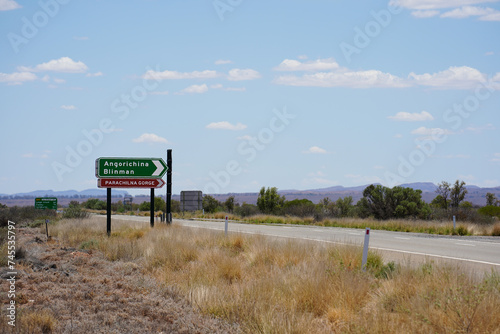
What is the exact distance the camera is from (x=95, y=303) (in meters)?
8.91

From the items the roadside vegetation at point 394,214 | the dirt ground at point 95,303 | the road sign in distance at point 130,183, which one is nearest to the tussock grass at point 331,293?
the dirt ground at point 95,303

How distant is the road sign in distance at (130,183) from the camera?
24203mm

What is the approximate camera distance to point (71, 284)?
34.3 feet

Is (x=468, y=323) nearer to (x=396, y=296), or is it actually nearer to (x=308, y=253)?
(x=396, y=296)

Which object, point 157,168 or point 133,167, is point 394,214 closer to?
point 157,168

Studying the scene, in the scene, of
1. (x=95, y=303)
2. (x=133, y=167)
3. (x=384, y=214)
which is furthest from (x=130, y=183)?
(x=384, y=214)

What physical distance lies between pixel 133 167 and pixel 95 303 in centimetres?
1571

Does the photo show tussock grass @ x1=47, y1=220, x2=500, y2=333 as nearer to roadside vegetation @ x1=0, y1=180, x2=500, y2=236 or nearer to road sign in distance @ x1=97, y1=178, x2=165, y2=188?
road sign in distance @ x1=97, y1=178, x2=165, y2=188

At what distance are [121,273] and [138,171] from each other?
488 inches

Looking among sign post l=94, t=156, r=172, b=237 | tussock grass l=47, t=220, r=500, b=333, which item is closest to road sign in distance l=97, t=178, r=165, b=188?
sign post l=94, t=156, r=172, b=237

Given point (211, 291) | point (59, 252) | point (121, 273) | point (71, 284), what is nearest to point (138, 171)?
point (59, 252)

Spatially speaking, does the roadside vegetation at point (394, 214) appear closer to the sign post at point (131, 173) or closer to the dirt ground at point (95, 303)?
the sign post at point (131, 173)

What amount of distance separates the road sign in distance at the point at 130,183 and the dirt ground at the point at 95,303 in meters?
11.0

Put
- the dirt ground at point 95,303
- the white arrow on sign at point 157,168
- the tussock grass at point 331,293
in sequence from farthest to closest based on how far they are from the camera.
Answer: the white arrow on sign at point 157,168 < the dirt ground at point 95,303 < the tussock grass at point 331,293
